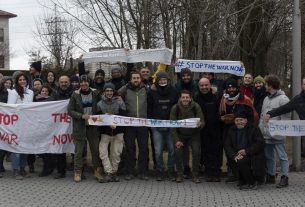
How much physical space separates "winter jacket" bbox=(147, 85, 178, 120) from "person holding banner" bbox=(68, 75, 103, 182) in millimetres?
1155

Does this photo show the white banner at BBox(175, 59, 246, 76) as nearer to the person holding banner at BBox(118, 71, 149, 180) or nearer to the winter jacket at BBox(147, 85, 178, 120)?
the winter jacket at BBox(147, 85, 178, 120)

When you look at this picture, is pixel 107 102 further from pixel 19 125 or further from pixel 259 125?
pixel 259 125

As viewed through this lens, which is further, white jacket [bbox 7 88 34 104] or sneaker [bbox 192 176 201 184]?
white jacket [bbox 7 88 34 104]

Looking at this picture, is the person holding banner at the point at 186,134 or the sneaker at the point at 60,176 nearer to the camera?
the person holding banner at the point at 186,134

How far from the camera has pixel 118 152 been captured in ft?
32.5

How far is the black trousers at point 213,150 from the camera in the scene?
980 cm

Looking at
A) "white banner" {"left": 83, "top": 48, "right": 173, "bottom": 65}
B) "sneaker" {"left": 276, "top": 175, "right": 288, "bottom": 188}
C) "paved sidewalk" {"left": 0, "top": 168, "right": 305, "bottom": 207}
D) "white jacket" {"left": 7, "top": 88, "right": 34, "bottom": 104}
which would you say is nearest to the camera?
"paved sidewalk" {"left": 0, "top": 168, "right": 305, "bottom": 207}

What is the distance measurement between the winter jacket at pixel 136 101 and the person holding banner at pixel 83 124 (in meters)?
0.62

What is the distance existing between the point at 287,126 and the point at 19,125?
5327 mm

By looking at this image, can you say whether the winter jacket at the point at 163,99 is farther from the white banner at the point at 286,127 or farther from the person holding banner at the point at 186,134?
the white banner at the point at 286,127

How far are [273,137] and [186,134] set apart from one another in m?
1.61

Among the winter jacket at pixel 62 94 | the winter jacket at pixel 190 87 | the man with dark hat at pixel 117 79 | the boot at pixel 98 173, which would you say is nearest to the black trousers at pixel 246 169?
the winter jacket at pixel 190 87

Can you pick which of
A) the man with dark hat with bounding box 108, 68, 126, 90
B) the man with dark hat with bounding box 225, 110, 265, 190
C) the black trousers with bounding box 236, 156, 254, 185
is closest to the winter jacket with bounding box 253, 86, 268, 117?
the man with dark hat with bounding box 225, 110, 265, 190

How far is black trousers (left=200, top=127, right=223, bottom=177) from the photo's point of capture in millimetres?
9805
